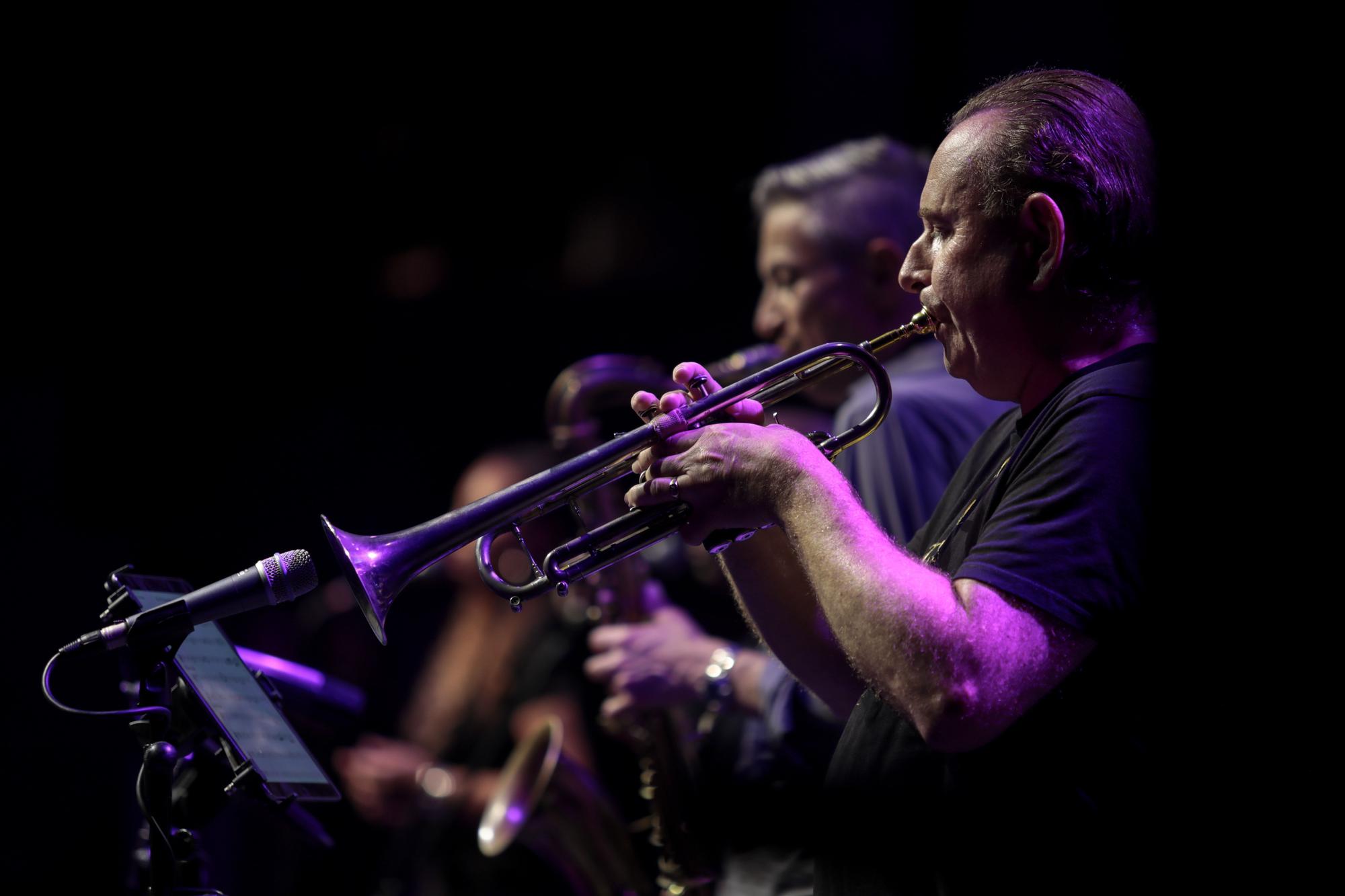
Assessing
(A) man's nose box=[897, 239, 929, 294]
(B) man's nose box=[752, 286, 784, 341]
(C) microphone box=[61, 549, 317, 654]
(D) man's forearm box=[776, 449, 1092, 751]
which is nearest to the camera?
(D) man's forearm box=[776, 449, 1092, 751]

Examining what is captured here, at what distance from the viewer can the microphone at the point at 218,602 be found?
1870 millimetres

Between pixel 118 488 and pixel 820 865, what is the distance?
4806 millimetres

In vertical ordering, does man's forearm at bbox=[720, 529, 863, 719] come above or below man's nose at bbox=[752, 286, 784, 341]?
below

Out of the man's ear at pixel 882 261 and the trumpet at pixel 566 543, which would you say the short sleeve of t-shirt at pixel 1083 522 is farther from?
the man's ear at pixel 882 261

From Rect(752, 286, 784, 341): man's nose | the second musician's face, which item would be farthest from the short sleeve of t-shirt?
Rect(752, 286, 784, 341): man's nose


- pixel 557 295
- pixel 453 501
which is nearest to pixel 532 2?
pixel 557 295

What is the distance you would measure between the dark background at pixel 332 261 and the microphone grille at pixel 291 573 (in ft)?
10.6

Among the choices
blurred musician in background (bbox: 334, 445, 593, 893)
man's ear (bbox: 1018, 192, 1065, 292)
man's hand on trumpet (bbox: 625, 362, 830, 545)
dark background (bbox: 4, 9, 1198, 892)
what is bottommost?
blurred musician in background (bbox: 334, 445, 593, 893)

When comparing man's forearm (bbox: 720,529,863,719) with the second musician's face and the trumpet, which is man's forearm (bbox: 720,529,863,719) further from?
the second musician's face

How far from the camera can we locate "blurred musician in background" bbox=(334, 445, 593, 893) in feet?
14.7

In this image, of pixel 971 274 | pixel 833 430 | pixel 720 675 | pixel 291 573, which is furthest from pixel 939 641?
pixel 720 675

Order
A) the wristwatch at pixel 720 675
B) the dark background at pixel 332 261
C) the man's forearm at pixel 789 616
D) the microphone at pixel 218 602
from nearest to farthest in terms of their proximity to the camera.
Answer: the microphone at pixel 218 602, the man's forearm at pixel 789 616, the wristwatch at pixel 720 675, the dark background at pixel 332 261

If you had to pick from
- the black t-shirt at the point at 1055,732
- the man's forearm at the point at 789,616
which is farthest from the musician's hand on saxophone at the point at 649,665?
the black t-shirt at the point at 1055,732

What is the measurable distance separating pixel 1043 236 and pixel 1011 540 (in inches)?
23.1
